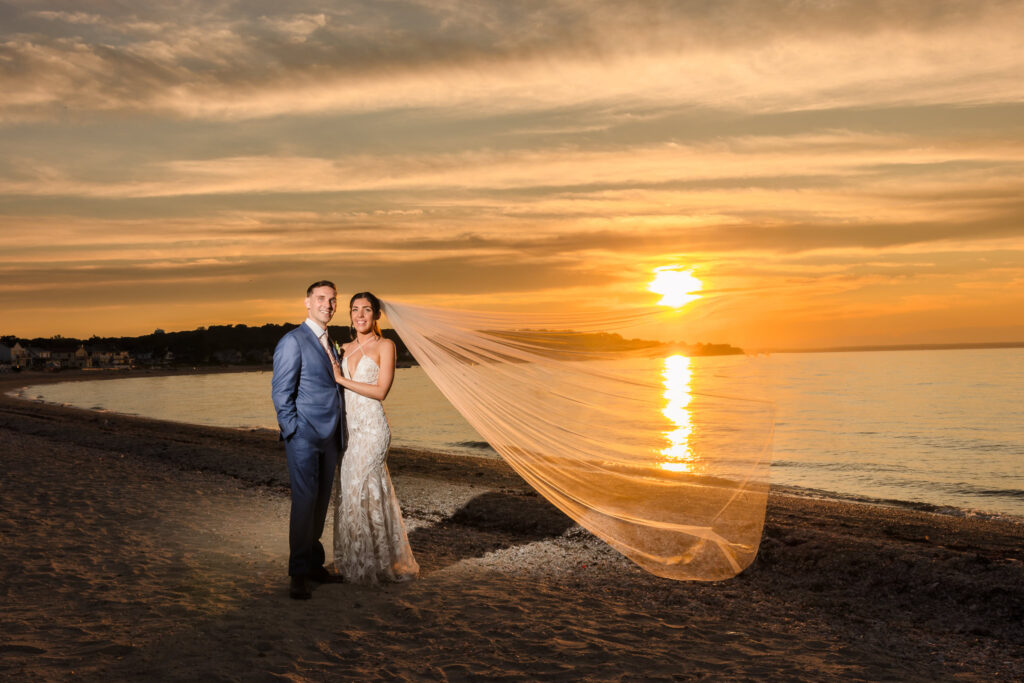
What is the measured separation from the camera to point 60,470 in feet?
47.4

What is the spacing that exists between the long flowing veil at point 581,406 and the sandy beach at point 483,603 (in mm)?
596

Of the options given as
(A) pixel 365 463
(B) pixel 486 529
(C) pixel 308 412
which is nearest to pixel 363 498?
(A) pixel 365 463

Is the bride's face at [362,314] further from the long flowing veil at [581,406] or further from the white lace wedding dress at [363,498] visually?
the long flowing veil at [581,406]

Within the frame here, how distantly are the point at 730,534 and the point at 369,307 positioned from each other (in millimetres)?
4731

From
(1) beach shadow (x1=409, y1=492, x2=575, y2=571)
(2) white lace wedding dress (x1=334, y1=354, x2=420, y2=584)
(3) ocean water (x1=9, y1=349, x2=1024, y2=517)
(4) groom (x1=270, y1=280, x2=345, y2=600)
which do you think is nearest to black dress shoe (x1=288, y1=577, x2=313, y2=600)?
(4) groom (x1=270, y1=280, x2=345, y2=600)

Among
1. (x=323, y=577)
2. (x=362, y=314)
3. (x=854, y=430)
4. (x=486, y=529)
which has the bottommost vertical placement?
(x=854, y=430)

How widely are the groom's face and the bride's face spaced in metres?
0.21

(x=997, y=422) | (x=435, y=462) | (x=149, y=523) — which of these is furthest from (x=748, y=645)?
(x=997, y=422)

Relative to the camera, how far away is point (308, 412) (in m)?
6.30

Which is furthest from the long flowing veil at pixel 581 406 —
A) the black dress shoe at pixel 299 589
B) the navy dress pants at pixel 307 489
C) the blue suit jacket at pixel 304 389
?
the black dress shoe at pixel 299 589

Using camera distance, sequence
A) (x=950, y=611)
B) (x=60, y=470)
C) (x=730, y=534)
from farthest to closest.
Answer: (x=60, y=470)
(x=730, y=534)
(x=950, y=611)

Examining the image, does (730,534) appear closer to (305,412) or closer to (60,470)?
(305,412)

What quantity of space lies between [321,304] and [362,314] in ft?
1.17

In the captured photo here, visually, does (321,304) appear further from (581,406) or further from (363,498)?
(581,406)
